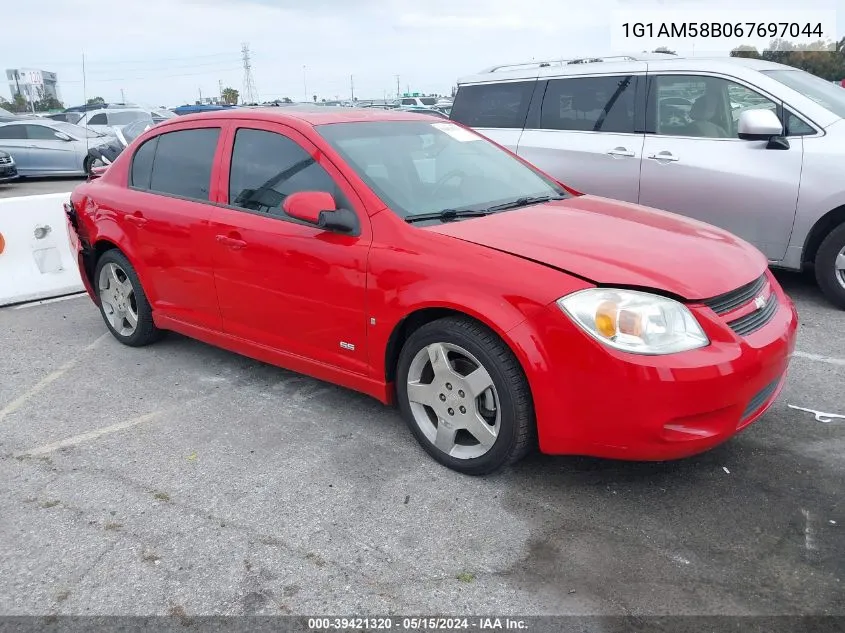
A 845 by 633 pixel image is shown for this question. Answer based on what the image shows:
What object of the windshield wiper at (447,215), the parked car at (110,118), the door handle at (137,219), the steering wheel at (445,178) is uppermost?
the parked car at (110,118)

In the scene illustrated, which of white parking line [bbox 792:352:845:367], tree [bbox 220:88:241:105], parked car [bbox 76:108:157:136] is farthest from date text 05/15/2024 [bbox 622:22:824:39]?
tree [bbox 220:88:241:105]

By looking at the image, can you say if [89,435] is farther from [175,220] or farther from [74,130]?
[74,130]

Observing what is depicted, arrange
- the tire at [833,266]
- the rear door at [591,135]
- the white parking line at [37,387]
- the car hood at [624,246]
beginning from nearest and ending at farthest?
the car hood at [624,246] < the white parking line at [37,387] < the tire at [833,266] < the rear door at [591,135]

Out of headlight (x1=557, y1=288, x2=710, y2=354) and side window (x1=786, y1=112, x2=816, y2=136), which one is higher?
side window (x1=786, y1=112, x2=816, y2=136)

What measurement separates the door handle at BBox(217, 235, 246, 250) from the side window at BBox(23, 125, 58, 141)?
1523 centimetres

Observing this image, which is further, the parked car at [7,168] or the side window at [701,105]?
the parked car at [7,168]

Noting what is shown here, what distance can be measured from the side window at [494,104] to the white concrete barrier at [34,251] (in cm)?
388

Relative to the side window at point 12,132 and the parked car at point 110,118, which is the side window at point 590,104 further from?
the parked car at point 110,118

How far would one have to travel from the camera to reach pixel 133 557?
2.79 metres

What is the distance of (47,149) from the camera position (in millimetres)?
16766

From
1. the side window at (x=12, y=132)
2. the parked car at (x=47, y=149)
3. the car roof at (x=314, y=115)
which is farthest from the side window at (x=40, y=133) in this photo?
the car roof at (x=314, y=115)

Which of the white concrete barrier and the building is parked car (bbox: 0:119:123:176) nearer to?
the white concrete barrier

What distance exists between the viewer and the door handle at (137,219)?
4656 mm

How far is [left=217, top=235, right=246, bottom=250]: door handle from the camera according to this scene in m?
3.97
